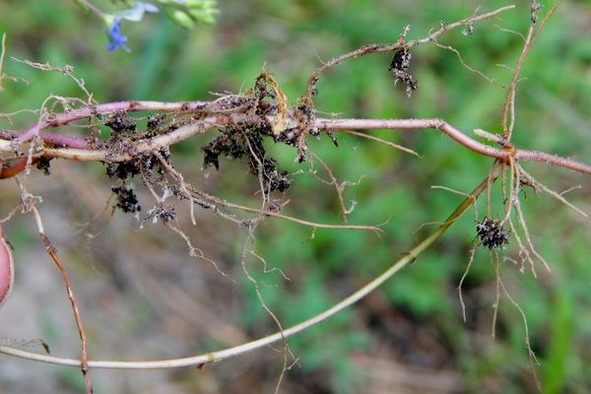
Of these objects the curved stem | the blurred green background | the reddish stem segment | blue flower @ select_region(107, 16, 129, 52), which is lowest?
the curved stem

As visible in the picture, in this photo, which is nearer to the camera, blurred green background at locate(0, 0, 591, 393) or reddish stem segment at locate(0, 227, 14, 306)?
reddish stem segment at locate(0, 227, 14, 306)

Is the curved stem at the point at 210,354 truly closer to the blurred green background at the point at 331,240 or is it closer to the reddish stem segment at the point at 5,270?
the reddish stem segment at the point at 5,270

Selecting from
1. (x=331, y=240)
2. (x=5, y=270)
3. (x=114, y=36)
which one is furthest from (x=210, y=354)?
(x=331, y=240)

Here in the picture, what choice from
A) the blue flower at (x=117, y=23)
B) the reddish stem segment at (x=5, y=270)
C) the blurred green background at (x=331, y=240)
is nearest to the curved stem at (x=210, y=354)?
the reddish stem segment at (x=5, y=270)

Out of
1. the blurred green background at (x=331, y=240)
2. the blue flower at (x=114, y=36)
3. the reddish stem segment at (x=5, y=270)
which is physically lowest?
the reddish stem segment at (x=5, y=270)

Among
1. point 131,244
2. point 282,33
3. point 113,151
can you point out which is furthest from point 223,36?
point 113,151

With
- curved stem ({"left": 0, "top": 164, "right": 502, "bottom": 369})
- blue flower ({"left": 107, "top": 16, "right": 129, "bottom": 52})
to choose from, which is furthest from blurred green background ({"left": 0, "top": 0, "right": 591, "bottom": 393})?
blue flower ({"left": 107, "top": 16, "right": 129, "bottom": 52})

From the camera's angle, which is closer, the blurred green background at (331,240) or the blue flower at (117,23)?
the blue flower at (117,23)

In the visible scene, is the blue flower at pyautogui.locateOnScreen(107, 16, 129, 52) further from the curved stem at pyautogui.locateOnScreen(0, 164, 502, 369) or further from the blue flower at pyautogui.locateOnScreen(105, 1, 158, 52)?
the curved stem at pyautogui.locateOnScreen(0, 164, 502, 369)

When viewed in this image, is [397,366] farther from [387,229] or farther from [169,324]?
[169,324]
